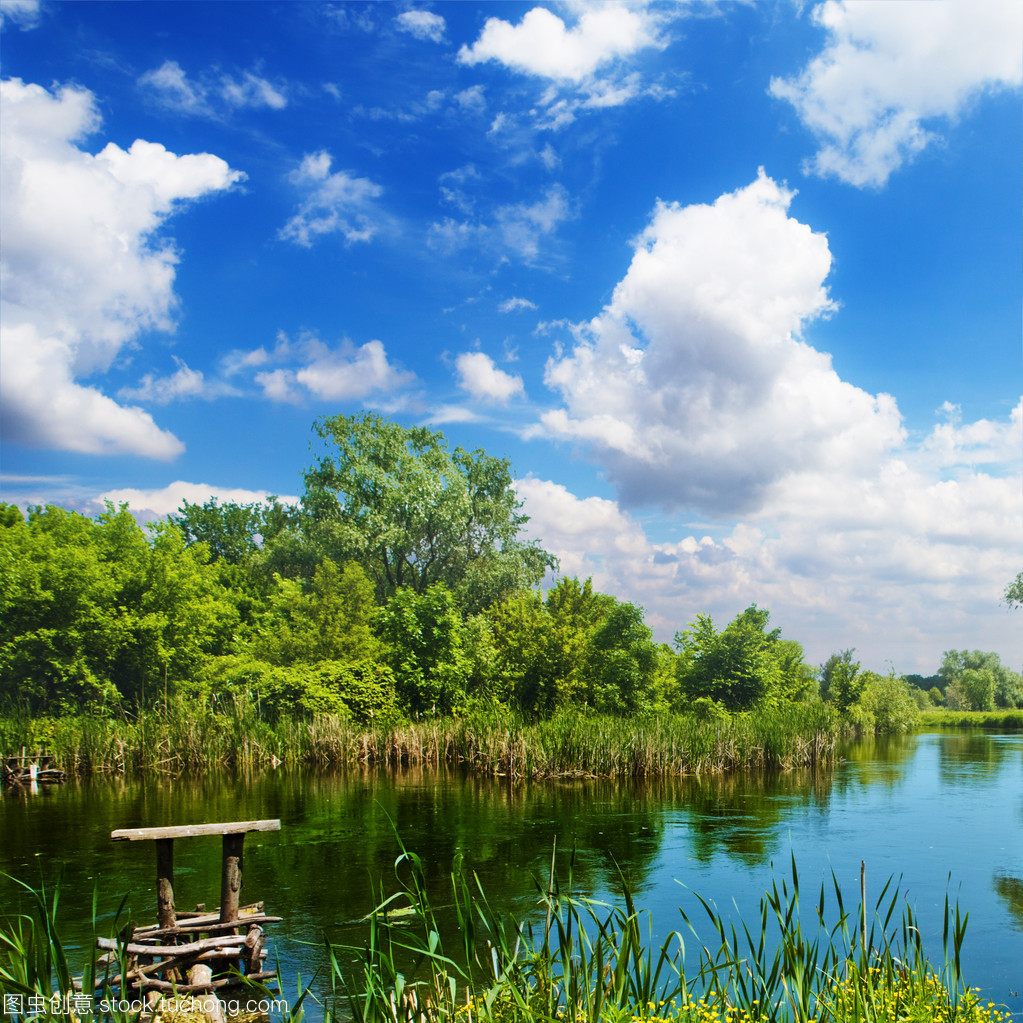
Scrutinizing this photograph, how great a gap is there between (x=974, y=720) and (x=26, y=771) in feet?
221

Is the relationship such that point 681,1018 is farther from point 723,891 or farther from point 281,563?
point 281,563

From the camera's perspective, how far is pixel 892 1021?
178 inches

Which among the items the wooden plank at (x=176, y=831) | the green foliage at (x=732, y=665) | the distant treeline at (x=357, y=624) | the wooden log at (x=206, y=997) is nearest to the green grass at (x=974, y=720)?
the distant treeline at (x=357, y=624)

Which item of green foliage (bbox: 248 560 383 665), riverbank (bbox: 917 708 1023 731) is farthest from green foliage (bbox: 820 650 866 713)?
green foliage (bbox: 248 560 383 665)

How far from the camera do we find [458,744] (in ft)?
91.5

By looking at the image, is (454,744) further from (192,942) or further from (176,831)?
(176,831)

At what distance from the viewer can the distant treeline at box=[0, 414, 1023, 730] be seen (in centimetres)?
3466

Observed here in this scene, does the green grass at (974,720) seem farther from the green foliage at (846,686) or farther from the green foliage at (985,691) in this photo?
the green foliage at (846,686)

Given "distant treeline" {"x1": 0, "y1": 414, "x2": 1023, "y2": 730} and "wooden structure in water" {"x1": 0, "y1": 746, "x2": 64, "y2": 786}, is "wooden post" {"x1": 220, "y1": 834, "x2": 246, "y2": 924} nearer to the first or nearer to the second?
"wooden structure in water" {"x1": 0, "y1": 746, "x2": 64, "y2": 786}

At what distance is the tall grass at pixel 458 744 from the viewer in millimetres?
24797

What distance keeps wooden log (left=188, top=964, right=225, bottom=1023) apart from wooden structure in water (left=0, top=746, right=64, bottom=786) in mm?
19834

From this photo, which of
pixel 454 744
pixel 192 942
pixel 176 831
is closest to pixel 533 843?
pixel 192 942

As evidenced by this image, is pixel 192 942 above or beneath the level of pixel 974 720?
above

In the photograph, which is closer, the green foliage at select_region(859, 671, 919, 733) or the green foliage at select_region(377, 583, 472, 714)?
the green foliage at select_region(377, 583, 472, 714)
